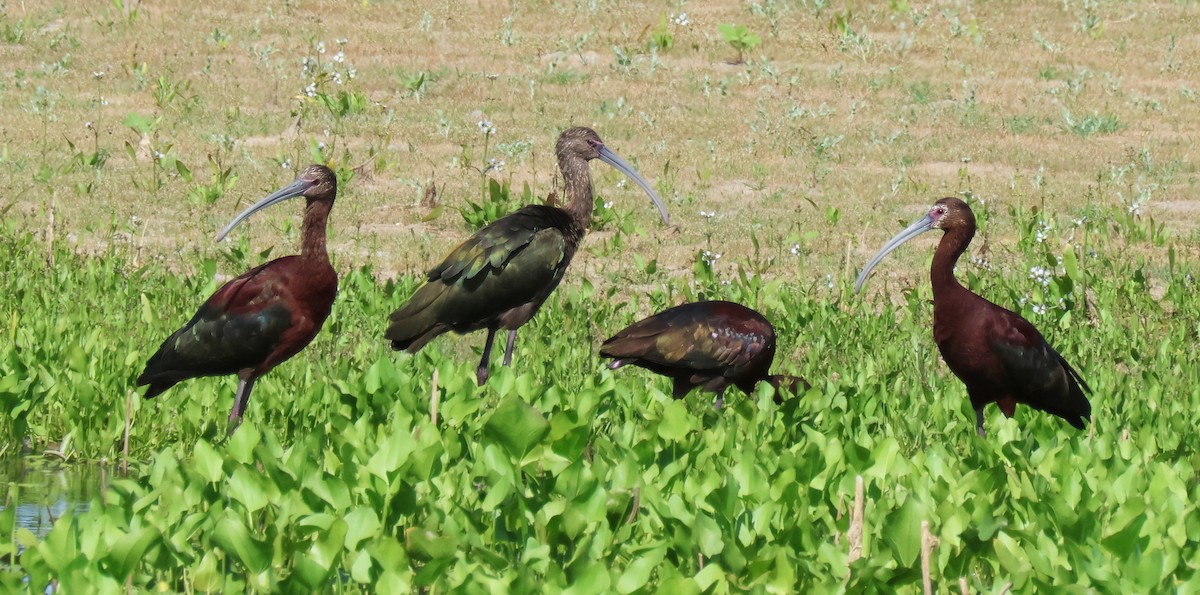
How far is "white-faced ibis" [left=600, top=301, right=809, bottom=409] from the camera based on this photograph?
755cm

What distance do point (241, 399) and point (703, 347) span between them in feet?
6.99

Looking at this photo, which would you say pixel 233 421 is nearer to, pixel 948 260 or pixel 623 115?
pixel 948 260

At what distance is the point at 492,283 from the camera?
7984 millimetres

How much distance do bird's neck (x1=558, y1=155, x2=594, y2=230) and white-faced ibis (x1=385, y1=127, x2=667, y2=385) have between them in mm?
343

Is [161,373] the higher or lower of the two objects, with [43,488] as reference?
higher

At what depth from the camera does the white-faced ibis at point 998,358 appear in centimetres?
712

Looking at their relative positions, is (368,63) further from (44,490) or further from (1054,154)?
(44,490)

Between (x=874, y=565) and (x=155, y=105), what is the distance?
13.5 m

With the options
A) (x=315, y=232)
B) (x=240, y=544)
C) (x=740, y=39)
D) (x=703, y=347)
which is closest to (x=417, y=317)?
(x=315, y=232)

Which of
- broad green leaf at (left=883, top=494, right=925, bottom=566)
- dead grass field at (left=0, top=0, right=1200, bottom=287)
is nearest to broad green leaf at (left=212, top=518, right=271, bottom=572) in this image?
broad green leaf at (left=883, top=494, right=925, bottom=566)

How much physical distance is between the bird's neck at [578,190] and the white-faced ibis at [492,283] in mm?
343

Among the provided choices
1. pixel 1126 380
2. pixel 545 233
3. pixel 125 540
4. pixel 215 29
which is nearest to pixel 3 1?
pixel 215 29

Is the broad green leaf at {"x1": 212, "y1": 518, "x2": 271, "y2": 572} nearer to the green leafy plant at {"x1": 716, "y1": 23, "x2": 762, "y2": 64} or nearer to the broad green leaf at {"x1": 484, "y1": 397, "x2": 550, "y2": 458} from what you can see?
the broad green leaf at {"x1": 484, "y1": 397, "x2": 550, "y2": 458}

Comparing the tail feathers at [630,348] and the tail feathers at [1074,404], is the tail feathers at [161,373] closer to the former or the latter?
the tail feathers at [630,348]
